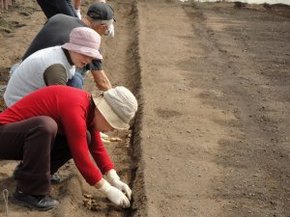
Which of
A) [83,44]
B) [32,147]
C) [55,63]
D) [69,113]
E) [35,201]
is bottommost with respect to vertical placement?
[35,201]

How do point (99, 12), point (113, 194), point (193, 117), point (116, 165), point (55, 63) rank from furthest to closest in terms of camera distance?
point (193, 117) → point (116, 165) → point (99, 12) → point (55, 63) → point (113, 194)

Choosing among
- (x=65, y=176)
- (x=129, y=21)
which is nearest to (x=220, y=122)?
(x=65, y=176)

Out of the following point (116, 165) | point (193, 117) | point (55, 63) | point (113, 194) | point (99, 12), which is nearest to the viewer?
point (113, 194)

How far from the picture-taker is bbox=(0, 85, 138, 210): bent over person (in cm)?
309

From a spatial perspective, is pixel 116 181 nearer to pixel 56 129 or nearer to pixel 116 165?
pixel 56 129

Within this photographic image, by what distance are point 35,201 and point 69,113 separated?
2.29 feet

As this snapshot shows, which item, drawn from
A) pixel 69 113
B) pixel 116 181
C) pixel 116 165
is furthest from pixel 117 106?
pixel 116 165

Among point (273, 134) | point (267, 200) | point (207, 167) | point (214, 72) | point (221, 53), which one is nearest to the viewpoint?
point (267, 200)

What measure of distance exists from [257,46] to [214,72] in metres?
1.98

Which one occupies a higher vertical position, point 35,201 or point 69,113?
point 69,113

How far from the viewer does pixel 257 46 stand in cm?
878

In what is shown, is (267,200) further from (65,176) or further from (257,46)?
(257,46)

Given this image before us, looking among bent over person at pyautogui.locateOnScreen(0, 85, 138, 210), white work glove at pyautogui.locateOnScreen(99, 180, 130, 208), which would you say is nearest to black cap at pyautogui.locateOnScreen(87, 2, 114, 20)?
bent over person at pyautogui.locateOnScreen(0, 85, 138, 210)

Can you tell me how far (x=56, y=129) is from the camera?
10.5 feet
